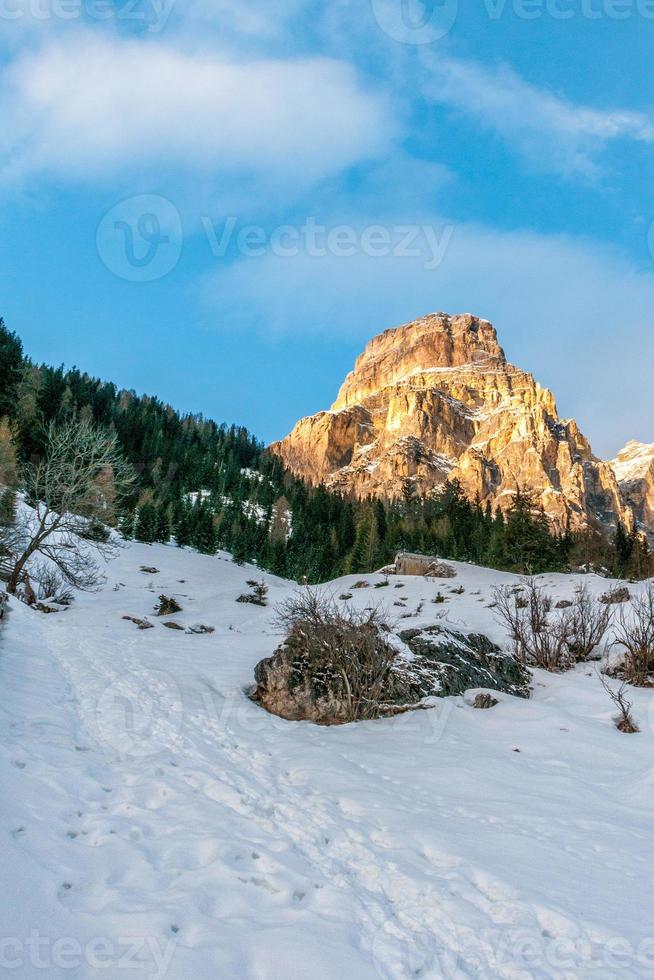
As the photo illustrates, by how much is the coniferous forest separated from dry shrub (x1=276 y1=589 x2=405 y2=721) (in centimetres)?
3345

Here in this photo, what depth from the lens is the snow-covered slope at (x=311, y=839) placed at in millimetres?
3023

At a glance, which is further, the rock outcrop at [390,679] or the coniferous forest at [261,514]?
the coniferous forest at [261,514]

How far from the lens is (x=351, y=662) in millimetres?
10031

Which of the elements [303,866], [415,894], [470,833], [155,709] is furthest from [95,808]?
[155,709]

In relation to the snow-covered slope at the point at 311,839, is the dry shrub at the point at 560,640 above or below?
above

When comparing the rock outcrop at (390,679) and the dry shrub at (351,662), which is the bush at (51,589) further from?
the dry shrub at (351,662)

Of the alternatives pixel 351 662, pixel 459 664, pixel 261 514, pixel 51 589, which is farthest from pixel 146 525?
pixel 351 662

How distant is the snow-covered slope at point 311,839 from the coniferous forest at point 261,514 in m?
34.3

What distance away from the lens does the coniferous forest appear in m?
50.0

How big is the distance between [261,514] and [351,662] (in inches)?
2932

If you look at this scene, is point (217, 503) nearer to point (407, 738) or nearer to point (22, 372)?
point (22, 372)

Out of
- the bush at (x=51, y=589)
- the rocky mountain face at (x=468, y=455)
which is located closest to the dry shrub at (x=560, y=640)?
the bush at (x=51, y=589)

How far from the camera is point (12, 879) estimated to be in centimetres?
307

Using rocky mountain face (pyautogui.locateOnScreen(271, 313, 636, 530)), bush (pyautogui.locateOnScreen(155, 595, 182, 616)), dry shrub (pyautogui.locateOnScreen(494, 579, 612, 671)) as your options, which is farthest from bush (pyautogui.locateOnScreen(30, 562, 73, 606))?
rocky mountain face (pyautogui.locateOnScreen(271, 313, 636, 530))
